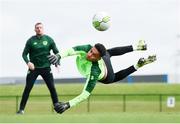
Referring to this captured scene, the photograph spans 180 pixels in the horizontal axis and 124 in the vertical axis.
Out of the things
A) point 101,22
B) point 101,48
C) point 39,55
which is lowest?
point 39,55

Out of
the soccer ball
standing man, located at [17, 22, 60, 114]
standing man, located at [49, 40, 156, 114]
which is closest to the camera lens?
→ standing man, located at [49, 40, 156, 114]

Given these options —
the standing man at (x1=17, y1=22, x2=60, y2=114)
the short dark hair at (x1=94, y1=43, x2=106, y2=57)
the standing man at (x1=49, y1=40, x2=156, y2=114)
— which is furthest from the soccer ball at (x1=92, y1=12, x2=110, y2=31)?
the standing man at (x1=17, y1=22, x2=60, y2=114)

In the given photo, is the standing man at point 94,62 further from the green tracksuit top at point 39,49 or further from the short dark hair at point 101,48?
the green tracksuit top at point 39,49

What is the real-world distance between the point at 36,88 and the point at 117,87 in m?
7.11

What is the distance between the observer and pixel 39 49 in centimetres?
1992

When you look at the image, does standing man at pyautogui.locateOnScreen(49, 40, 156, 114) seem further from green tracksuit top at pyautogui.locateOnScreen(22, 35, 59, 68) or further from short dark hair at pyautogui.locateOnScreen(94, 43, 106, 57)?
green tracksuit top at pyautogui.locateOnScreen(22, 35, 59, 68)

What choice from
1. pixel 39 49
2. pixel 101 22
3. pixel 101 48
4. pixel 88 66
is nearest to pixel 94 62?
pixel 88 66

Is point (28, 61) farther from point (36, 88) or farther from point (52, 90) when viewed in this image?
point (36, 88)

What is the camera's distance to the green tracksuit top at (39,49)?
65.2 feet

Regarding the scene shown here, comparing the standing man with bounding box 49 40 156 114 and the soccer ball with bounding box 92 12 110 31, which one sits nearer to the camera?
the standing man with bounding box 49 40 156 114

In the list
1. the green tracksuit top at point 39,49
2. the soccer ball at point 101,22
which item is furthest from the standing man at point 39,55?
the soccer ball at point 101,22

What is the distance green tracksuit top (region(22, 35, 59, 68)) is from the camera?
19859 mm

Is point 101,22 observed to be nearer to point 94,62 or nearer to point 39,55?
point 94,62

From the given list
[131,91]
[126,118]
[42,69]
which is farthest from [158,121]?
[131,91]
